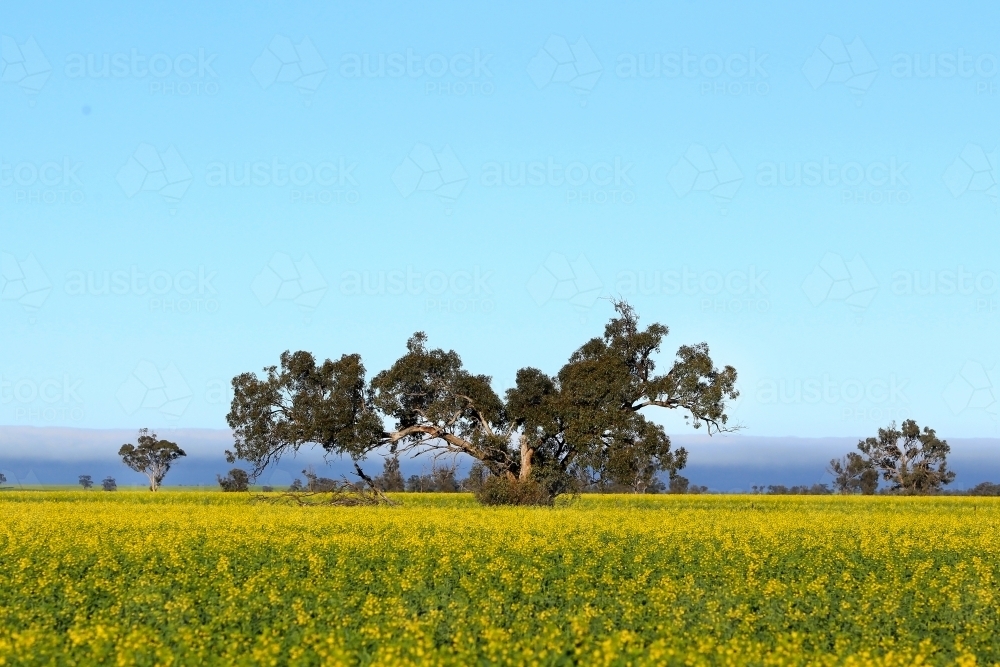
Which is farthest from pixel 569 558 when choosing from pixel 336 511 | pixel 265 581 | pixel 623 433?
pixel 623 433

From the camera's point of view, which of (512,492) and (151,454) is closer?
(512,492)

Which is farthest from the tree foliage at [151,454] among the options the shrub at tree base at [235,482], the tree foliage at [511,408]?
the tree foliage at [511,408]

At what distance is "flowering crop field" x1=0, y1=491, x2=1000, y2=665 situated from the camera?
12484 millimetres

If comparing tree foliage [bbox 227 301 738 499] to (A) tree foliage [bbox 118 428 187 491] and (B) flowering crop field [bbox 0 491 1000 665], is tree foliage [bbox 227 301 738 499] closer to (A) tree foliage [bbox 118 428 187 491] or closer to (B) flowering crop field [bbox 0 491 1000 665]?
(B) flowering crop field [bbox 0 491 1000 665]

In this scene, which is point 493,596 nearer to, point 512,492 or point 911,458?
point 512,492

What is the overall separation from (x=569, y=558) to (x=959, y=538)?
14.9 meters

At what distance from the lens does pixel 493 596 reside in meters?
17.1

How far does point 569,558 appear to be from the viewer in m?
22.5

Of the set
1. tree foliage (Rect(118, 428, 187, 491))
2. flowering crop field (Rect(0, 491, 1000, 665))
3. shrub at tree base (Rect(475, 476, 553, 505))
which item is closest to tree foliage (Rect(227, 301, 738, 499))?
shrub at tree base (Rect(475, 476, 553, 505))

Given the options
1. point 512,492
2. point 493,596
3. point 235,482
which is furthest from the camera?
point 235,482

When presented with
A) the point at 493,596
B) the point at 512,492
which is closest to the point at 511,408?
the point at 512,492

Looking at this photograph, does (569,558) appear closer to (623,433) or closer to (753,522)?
(753,522)

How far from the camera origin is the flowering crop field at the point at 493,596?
1248 centimetres

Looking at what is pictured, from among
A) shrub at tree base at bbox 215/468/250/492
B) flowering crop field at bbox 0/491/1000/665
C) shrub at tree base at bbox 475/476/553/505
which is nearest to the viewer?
flowering crop field at bbox 0/491/1000/665
